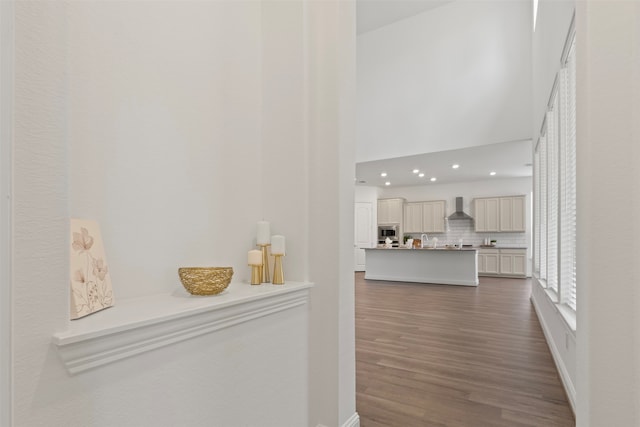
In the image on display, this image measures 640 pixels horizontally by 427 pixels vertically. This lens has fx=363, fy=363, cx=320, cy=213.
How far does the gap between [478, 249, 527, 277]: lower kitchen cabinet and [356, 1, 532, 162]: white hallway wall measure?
4.81 m

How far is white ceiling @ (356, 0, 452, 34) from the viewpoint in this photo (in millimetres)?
7855

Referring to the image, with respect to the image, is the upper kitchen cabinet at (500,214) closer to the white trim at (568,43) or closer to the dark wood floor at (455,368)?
the dark wood floor at (455,368)

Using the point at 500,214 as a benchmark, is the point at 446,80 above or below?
above

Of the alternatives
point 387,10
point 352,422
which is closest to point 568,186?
point 352,422

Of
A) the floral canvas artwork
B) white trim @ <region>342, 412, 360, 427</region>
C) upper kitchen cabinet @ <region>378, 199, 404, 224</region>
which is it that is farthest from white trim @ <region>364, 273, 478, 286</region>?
the floral canvas artwork

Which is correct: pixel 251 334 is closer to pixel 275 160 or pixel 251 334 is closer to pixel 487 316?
pixel 275 160

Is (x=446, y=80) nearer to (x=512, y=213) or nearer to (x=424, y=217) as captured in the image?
(x=512, y=213)

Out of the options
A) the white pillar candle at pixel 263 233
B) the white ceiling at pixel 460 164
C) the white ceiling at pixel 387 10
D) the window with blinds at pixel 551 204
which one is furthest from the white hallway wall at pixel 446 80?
the white pillar candle at pixel 263 233

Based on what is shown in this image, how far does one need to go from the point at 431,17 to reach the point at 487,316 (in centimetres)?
637

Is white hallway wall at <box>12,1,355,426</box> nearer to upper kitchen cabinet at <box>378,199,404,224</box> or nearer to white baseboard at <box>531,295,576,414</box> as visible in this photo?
white baseboard at <box>531,295,576,414</box>

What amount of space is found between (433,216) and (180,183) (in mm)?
11147

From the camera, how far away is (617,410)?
4.36 ft

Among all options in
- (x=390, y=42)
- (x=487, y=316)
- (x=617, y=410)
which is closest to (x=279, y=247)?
(x=617, y=410)

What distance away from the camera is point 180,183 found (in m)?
1.61
